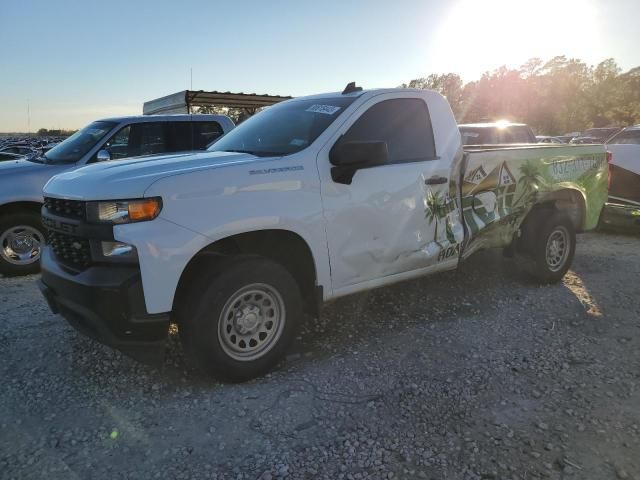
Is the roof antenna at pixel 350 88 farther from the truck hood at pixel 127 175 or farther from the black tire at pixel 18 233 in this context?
the black tire at pixel 18 233

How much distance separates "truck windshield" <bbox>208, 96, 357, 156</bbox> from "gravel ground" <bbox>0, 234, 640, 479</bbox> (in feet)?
5.19

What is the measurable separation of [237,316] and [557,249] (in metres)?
3.89

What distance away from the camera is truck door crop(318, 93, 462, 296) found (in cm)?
361

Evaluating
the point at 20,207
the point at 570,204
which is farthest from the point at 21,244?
the point at 570,204

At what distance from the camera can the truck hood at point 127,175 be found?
2.89 meters

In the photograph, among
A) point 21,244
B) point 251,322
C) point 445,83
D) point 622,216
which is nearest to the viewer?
point 251,322

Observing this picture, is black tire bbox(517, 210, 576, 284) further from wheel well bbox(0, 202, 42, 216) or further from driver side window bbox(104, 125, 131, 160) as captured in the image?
wheel well bbox(0, 202, 42, 216)

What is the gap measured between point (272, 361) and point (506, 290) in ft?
9.90

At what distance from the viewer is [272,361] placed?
3.45 m

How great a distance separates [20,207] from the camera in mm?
6164

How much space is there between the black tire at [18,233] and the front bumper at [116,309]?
3630mm

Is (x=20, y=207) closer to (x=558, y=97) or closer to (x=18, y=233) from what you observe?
(x=18, y=233)

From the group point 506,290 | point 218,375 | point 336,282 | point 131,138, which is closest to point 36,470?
point 218,375

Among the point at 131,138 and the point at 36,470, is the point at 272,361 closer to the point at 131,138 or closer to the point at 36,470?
the point at 36,470
